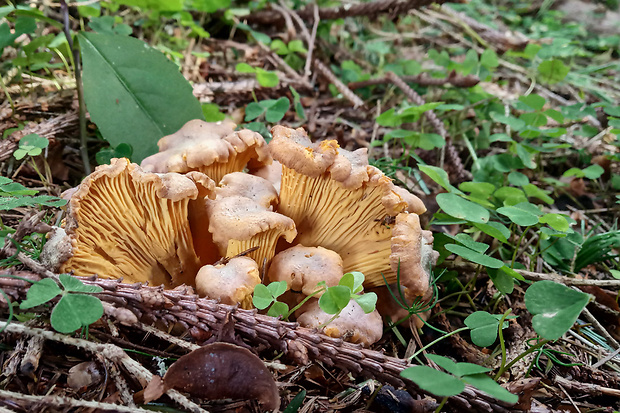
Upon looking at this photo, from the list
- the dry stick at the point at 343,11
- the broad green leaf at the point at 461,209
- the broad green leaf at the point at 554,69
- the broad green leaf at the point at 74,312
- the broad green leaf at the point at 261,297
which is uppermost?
the dry stick at the point at 343,11

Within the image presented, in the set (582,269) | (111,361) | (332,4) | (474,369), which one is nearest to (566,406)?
(474,369)

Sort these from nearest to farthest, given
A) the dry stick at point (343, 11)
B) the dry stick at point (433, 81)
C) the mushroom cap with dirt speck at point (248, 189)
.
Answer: the mushroom cap with dirt speck at point (248, 189)
the dry stick at point (433, 81)
the dry stick at point (343, 11)

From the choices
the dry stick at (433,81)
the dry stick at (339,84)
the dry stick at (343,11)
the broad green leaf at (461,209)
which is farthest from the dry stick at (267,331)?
the dry stick at (343,11)

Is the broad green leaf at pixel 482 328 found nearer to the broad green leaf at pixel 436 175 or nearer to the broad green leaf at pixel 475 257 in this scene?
the broad green leaf at pixel 475 257

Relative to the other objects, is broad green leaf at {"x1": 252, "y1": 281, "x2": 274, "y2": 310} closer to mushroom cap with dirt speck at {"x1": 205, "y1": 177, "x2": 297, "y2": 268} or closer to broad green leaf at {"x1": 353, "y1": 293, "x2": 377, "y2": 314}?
mushroom cap with dirt speck at {"x1": 205, "y1": 177, "x2": 297, "y2": 268}

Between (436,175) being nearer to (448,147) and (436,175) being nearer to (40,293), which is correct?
(448,147)

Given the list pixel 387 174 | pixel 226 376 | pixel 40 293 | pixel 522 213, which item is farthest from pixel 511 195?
pixel 40 293
